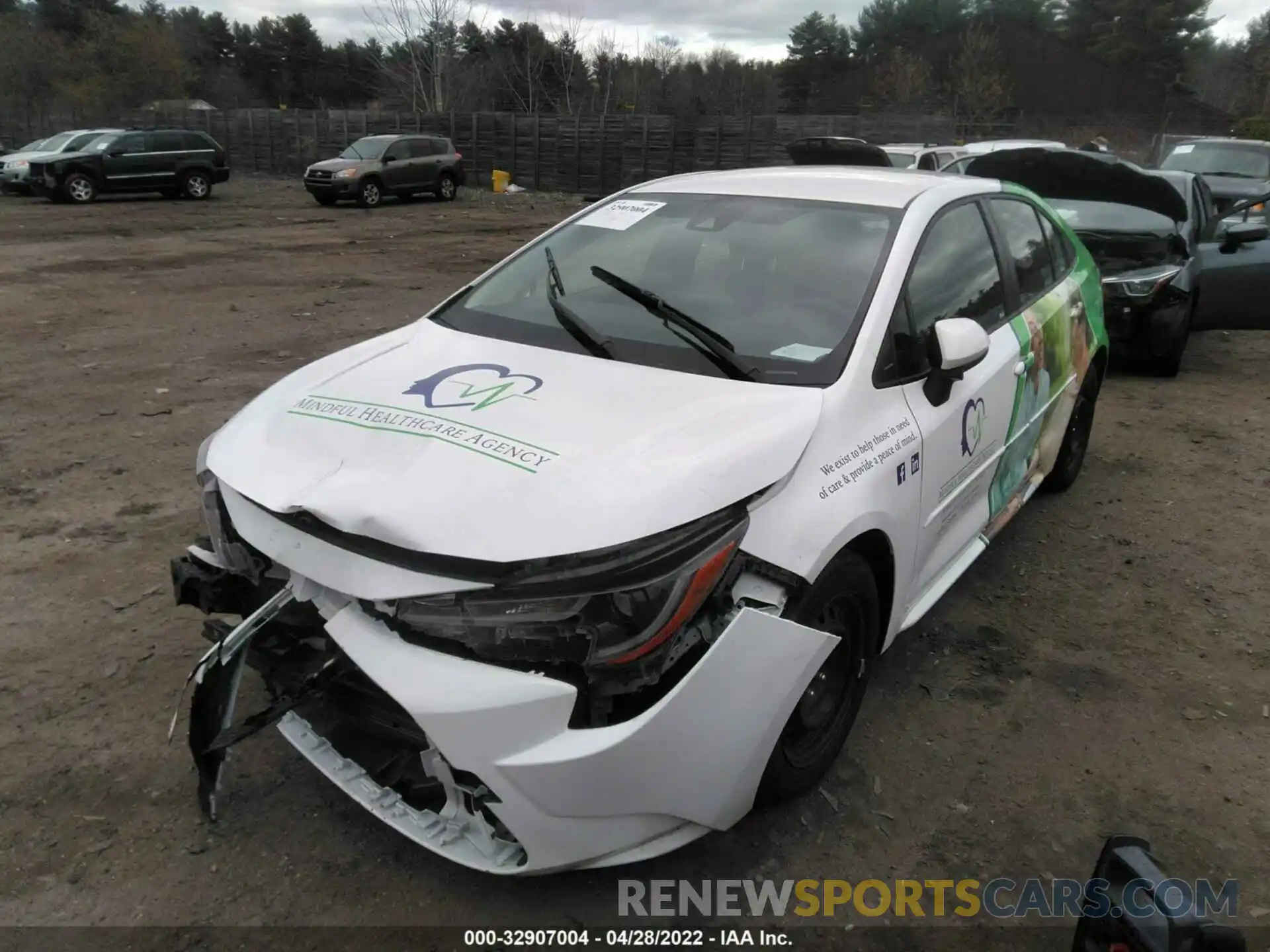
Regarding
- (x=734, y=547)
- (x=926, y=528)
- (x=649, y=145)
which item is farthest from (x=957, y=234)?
(x=649, y=145)

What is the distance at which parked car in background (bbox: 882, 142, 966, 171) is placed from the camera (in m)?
12.6

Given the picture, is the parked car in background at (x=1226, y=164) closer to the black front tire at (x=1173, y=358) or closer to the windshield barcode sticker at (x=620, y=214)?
the black front tire at (x=1173, y=358)

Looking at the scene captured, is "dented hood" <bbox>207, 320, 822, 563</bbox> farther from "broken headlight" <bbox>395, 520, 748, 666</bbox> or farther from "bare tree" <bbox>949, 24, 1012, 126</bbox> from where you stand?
"bare tree" <bbox>949, 24, 1012, 126</bbox>

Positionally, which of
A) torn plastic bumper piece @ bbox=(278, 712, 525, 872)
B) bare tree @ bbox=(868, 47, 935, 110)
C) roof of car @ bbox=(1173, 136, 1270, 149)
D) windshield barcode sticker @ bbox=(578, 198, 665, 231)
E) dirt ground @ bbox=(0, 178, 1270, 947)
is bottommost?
dirt ground @ bbox=(0, 178, 1270, 947)

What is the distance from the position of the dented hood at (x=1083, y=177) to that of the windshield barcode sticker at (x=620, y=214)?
181 inches

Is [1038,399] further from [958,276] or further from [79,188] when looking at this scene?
[79,188]

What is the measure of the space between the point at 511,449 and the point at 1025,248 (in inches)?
112

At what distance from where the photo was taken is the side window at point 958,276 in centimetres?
316

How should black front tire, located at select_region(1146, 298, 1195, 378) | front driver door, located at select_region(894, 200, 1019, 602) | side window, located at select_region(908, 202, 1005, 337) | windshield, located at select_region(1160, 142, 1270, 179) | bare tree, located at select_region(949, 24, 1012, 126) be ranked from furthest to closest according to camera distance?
bare tree, located at select_region(949, 24, 1012, 126) → windshield, located at select_region(1160, 142, 1270, 179) → black front tire, located at select_region(1146, 298, 1195, 378) → side window, located at select_region(908, 202, 1005, 337) → front driver door, located at select_region(894, 200, 1019, 602)

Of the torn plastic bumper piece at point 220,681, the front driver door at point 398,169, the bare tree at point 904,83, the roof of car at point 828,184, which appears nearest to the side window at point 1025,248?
the roof of car at point 828,184

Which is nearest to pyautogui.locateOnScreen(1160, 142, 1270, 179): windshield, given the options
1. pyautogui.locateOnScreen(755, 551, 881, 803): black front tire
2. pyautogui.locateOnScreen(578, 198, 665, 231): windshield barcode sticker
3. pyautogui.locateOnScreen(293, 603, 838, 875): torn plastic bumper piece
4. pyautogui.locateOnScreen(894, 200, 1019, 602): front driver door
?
pyautogui.locateOnScreen(894, 200, 1019, 602): front driver door

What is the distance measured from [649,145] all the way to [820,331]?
81.8ft

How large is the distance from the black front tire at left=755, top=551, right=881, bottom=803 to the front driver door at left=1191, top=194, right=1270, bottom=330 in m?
6.39

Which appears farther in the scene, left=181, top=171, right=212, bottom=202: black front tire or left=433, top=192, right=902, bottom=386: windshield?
left=181, top=171, right=212, bottom=202: black front tire
